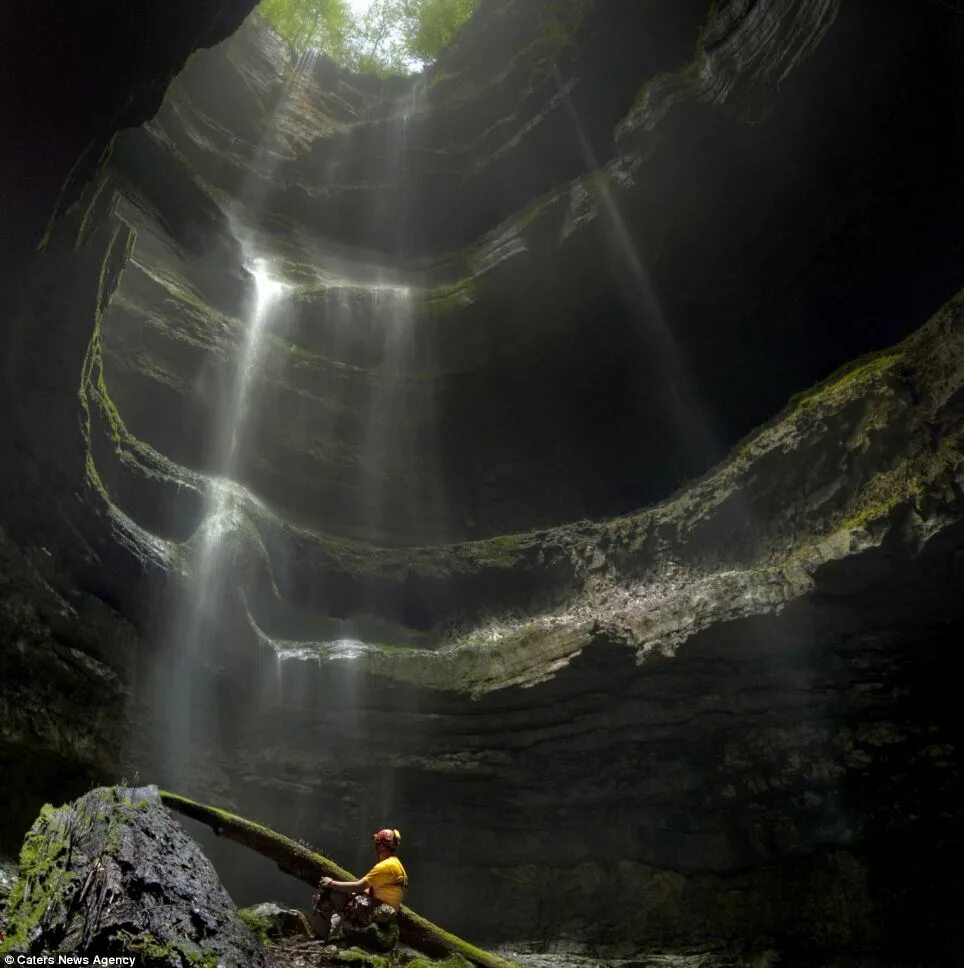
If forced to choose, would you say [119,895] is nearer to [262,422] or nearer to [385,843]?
[385,843]

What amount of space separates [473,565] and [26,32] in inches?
366

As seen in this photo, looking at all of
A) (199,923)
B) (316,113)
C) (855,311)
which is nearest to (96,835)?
(199,923)

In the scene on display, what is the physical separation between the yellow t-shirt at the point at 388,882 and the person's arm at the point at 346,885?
0.16ft

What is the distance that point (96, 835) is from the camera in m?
3.38

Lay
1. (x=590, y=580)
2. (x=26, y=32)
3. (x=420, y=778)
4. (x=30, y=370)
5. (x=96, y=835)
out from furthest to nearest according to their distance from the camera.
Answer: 1. (x=590, y=580)
2. (x=420, y=778)
3. (x=30, y=370)
4. (x=26, y=32)
5. (x=96, y=835)

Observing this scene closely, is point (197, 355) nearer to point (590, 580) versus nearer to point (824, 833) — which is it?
point (590, 580)

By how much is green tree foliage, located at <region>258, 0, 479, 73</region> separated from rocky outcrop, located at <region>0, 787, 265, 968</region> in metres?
28.7

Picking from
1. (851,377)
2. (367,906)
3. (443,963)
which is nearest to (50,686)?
(367,906)

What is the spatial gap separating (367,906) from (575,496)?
1021cm

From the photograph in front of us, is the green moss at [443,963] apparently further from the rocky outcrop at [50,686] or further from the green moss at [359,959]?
the rocky outcrop at [50,686]

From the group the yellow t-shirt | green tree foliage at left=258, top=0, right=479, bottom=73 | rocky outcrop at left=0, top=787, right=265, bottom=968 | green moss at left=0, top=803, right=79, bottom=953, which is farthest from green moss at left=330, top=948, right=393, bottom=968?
green tree foliage at left=258, top=0, right=479, bottom=73

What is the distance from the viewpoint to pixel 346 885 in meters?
5.05

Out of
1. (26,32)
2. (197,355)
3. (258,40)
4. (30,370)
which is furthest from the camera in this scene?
(258,40)

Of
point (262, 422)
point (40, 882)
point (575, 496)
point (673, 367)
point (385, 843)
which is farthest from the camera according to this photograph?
point (575, 496)
